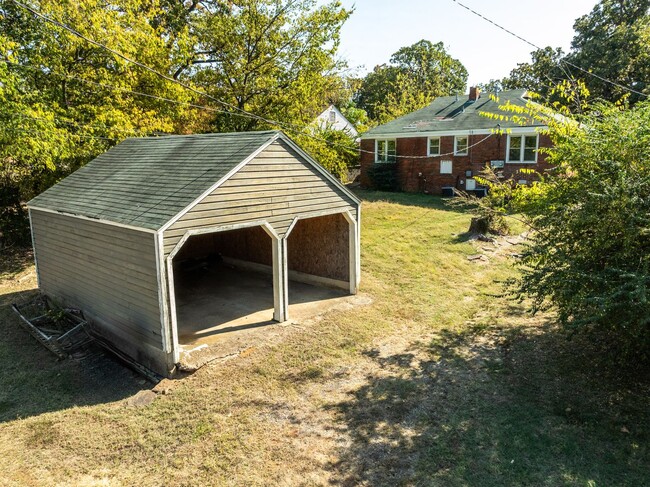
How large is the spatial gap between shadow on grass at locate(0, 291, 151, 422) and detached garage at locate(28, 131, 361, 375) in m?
0.53

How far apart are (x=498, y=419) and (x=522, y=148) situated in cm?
1953

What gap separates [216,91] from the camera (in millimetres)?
20328

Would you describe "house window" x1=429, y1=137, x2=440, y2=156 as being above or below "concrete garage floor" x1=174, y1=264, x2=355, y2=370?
above

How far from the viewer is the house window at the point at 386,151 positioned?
90.8 feet

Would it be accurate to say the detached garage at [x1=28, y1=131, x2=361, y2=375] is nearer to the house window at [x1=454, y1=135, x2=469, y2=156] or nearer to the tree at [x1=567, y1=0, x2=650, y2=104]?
the house window at [x1=454, y1=135, x2=469, y2=156]

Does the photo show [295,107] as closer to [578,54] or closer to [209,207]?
[209,207]

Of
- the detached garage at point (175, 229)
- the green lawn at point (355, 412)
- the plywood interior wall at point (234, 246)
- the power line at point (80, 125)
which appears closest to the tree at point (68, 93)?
the power line at point (80, 125)

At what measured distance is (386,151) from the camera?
91.7 ft

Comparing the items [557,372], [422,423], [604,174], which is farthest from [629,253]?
[422,423]

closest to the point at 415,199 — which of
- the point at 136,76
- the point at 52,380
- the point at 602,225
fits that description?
the point at 136,76

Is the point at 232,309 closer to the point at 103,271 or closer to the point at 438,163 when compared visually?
the point at 103,271

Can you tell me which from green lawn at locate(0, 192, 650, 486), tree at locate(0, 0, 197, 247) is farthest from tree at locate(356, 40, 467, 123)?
green lawn at locate(0, 192, 650, 486)

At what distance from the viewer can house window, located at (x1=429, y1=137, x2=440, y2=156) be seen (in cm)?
2571

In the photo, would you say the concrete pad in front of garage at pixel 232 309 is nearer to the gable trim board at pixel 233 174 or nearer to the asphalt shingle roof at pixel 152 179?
the gable trim board at pixel 233 174
